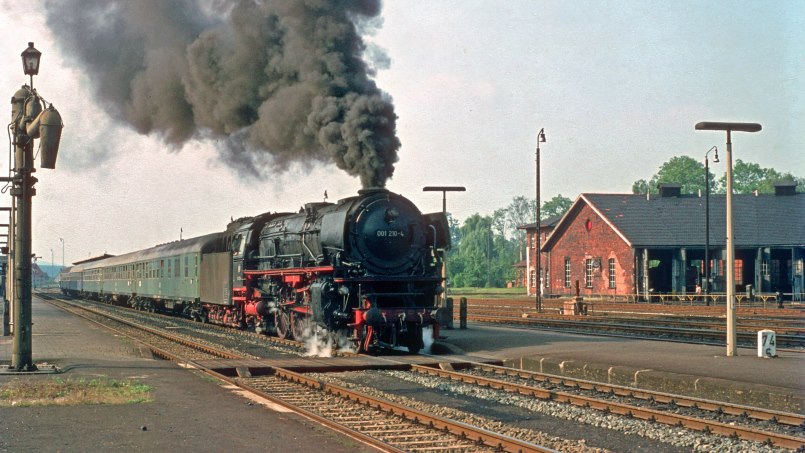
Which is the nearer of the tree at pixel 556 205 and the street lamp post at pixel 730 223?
the street lamp post at pixel 730 223

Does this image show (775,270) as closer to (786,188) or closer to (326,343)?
(786,188)

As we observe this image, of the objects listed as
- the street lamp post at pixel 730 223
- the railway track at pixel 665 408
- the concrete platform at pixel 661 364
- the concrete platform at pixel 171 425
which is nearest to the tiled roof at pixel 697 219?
the concrete platform at pixel 661 364

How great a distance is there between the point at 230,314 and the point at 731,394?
1829 cm

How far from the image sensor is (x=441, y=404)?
38.3 feet

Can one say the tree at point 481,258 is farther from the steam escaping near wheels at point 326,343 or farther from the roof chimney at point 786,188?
the steam escaping near wheels at point 326,343

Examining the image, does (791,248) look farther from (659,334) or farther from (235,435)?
(235,435)

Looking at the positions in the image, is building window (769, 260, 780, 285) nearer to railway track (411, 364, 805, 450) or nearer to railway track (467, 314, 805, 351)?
railway track (467, 314, 805, 351)

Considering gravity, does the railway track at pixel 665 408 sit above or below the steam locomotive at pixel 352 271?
below

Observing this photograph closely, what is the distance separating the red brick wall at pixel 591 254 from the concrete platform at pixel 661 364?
96.4 feet

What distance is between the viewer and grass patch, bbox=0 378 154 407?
1123 centimetres

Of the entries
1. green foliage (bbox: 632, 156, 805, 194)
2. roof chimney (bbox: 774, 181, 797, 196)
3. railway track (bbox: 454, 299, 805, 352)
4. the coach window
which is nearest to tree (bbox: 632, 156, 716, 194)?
green foliage (bbox: 632, 156, 805, 194)

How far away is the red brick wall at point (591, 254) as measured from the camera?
163 ft

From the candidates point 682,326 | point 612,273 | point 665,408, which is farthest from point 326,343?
point 612,273

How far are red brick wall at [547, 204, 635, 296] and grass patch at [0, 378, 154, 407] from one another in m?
39.6
